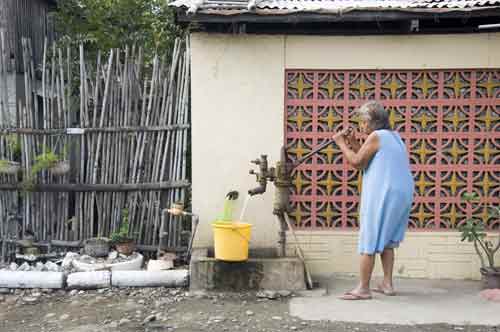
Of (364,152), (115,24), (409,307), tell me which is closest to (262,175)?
(364,152)

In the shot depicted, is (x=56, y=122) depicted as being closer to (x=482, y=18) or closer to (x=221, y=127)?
(x=221, y=127)

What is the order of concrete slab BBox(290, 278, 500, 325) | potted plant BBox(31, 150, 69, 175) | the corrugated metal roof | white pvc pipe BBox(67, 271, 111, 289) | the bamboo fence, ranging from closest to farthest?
1. concrete slab BBox(290, 278, 500, 325)
2. the corrugated metal roof
3. white pvc pipe BBox(67, 271, 111, 289)
4. potted plant BBox(31, 150, 69, 175)
5. the bamboo fence

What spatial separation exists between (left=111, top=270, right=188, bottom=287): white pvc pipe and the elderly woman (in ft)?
6.00

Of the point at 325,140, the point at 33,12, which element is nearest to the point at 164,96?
the point at 325,140

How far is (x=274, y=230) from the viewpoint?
600 centimetres

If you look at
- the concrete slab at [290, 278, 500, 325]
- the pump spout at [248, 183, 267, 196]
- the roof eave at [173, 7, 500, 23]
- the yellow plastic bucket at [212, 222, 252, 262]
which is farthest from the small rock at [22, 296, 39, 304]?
the roof eave at [173, 7, 500, 23]

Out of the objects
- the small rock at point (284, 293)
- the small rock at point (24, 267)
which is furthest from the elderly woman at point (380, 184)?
the small rock at point (24, 267)

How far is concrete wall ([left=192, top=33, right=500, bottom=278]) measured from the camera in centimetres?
588

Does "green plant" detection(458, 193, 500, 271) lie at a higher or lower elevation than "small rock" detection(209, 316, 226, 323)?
higher

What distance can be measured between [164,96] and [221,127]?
892 mm

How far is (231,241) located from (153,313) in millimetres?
941

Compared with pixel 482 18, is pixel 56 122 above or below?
below

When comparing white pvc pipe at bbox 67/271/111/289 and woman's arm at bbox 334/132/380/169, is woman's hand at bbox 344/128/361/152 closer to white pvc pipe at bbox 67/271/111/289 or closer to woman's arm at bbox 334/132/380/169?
woman's arm at bbox 334/132/380/169

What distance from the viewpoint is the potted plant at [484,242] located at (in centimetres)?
544
